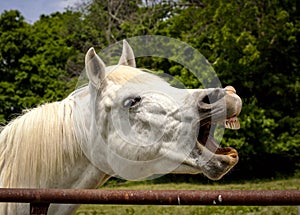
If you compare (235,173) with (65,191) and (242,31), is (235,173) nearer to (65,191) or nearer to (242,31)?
(242,31)

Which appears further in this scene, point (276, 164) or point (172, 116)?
point (276, 164)

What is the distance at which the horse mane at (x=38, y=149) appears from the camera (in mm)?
2479

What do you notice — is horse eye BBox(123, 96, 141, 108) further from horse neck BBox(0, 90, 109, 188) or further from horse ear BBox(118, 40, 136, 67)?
horse ear BBox(118, 40, 136, 67)

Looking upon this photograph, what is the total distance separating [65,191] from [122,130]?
0.67 meters

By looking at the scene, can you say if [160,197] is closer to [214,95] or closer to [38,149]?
[214,95]

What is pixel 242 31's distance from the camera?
61.8 ft

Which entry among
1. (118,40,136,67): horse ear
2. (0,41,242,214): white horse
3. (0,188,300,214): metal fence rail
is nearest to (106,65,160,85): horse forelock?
(0,41,242,214): white horse

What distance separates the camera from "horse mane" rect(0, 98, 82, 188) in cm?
248

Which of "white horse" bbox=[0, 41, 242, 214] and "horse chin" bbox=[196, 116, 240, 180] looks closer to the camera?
"horse chin" bbox=[196, 116, 240, 180]

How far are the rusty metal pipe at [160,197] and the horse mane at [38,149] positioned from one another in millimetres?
586

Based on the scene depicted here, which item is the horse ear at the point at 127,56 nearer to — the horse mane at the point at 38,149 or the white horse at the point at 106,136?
the white horse at the point at 106,136

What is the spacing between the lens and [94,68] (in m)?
2.50

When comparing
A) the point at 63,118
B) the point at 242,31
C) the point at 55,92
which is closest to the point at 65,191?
the point at 63,118

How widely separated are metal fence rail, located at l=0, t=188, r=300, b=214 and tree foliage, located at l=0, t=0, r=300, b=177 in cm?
1425
